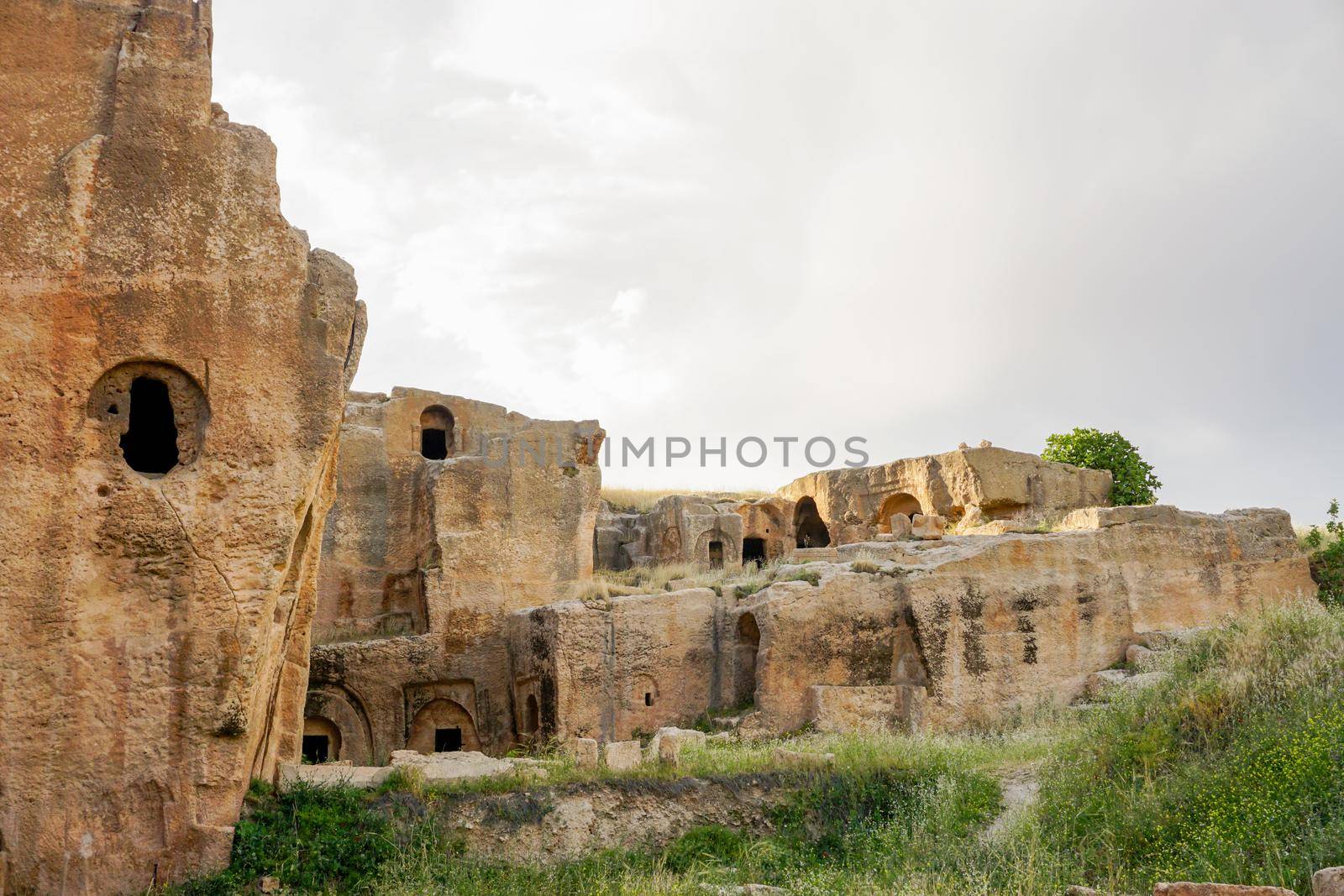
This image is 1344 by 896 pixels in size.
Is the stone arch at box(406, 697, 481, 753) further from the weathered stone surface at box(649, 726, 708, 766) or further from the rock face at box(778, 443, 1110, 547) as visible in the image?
the rock face at box(778, 443, 1110, 547)

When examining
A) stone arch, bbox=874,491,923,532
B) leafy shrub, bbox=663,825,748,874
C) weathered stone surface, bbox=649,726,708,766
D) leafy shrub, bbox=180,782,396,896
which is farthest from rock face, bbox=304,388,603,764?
stone arch, bbox=874,491,923,532

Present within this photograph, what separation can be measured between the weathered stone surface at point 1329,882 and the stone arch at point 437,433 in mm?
17913

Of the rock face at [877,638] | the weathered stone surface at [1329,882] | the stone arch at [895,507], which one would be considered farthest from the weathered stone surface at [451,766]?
the stone arch at [895,507]

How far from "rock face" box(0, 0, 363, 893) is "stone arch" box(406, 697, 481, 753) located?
27.4ft

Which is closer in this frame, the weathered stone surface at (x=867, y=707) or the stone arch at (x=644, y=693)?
the weathered stone surface at (x=867, y=707)

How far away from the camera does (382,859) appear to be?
888 cm

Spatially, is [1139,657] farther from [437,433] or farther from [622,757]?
[437,433]

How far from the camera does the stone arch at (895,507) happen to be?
2569 cm

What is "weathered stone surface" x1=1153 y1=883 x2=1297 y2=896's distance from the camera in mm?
6070

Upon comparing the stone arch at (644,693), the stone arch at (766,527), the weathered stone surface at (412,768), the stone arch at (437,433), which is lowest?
the weathered stone surface at (412,768)

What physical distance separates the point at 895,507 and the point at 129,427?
1971 cm

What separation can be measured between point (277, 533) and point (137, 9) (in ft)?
14.8

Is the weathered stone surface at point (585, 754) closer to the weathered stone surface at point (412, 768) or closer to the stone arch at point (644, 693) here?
the weathered stone surface at point (412, 768)

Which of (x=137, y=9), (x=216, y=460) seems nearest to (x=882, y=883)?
(x=216, y=460)
